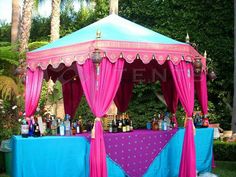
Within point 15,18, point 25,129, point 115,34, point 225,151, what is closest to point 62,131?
point 25,129

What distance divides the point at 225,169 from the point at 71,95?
13.2ft

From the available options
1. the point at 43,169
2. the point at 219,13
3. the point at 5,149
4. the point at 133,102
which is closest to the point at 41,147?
the point at 43,169

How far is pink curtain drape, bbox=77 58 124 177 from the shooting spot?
687 cm

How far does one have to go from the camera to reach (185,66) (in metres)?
7.89

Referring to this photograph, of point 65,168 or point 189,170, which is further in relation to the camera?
point 189,170

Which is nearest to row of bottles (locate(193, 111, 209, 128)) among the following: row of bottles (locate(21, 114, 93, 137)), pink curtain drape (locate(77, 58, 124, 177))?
row of bottles (locate(21, 114, 93, 137))

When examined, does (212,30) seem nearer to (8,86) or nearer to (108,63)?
(8,86)

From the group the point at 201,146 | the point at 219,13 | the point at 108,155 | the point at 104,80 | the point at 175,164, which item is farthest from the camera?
the point at 219,13

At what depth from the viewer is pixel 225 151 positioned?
11484 millimetres

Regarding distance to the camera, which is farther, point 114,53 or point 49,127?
point 49,127

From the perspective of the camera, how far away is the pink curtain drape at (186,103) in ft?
25.3

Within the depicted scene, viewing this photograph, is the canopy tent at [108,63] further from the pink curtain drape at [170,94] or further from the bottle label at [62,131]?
the pink curtain drape at [170,94]

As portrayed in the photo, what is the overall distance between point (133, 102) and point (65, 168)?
29.7ft

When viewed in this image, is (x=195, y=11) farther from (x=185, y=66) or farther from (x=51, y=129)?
(x=51, y=129)
